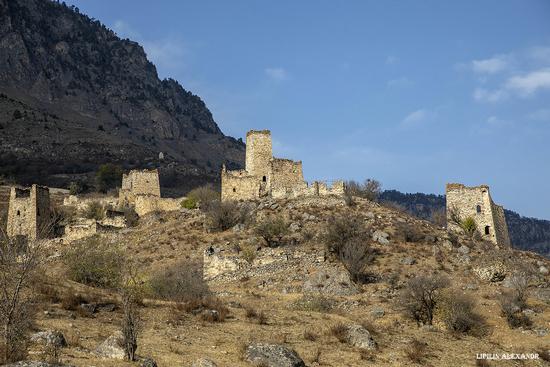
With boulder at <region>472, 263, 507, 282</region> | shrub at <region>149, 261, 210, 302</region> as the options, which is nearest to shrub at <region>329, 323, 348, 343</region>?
shrub at <region>149, 261, 210, 302</region>

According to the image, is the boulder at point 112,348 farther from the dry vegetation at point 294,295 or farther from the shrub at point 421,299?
the shrub at point 421,299

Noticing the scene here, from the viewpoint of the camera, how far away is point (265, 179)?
52469mm

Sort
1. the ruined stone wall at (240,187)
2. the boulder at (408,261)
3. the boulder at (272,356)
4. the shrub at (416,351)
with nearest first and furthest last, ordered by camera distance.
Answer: the boulder at (272,356)
the shrub at (416,351)
the boulder at (408,261)
the ruined stone wall at (240,187)

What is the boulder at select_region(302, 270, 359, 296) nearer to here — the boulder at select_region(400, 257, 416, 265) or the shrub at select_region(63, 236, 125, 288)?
the boulder at select_region(400, 257, 416, 265)

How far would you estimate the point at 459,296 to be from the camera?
2503 centimetres

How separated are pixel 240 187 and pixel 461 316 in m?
30.0

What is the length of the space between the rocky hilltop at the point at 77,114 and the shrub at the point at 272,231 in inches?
2225

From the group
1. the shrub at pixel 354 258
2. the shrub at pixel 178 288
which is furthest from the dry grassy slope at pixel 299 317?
the shrub at pixel 178 288

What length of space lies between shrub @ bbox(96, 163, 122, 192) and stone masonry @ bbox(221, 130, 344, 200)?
37.2 metres

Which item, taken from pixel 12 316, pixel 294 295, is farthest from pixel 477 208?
pixel 12 316

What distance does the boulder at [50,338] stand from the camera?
571 inches

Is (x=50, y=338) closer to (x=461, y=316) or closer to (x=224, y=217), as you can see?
(x=461, y=316)

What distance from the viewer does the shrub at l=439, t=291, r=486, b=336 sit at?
23.4 metres

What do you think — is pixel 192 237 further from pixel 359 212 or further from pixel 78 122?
pixel 78 122
